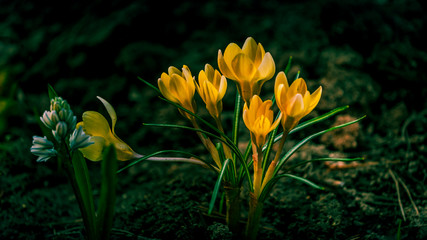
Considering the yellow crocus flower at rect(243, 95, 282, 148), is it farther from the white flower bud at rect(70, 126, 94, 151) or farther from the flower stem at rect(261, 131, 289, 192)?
the white flower bud at rect(70, 126, 94, 151)

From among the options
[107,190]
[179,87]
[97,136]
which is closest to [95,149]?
Answer: [97,136]

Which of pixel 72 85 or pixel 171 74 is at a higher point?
pixel 72 85

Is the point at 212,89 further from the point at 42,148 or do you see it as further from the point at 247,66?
the point at 42,148

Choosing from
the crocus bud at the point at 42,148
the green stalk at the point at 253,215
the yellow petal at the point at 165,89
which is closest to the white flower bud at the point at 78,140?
the crocus bud at the point at 42,148

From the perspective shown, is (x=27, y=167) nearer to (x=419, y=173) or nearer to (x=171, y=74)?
(x=171, y=74)

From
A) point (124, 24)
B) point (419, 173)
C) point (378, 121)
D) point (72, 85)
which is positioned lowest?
point (419, 173)

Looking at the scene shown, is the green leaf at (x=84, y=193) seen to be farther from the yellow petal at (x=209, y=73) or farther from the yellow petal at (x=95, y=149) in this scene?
the yellow petal at (x=209, y=73)

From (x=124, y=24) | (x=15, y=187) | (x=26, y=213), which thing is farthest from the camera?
(x=124, y=24)

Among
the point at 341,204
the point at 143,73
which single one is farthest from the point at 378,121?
the point at 143,73

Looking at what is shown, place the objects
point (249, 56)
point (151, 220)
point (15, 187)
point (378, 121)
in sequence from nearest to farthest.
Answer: point (249, 56) → point (151, 220) → point (15, 187) → point (378, 121)
